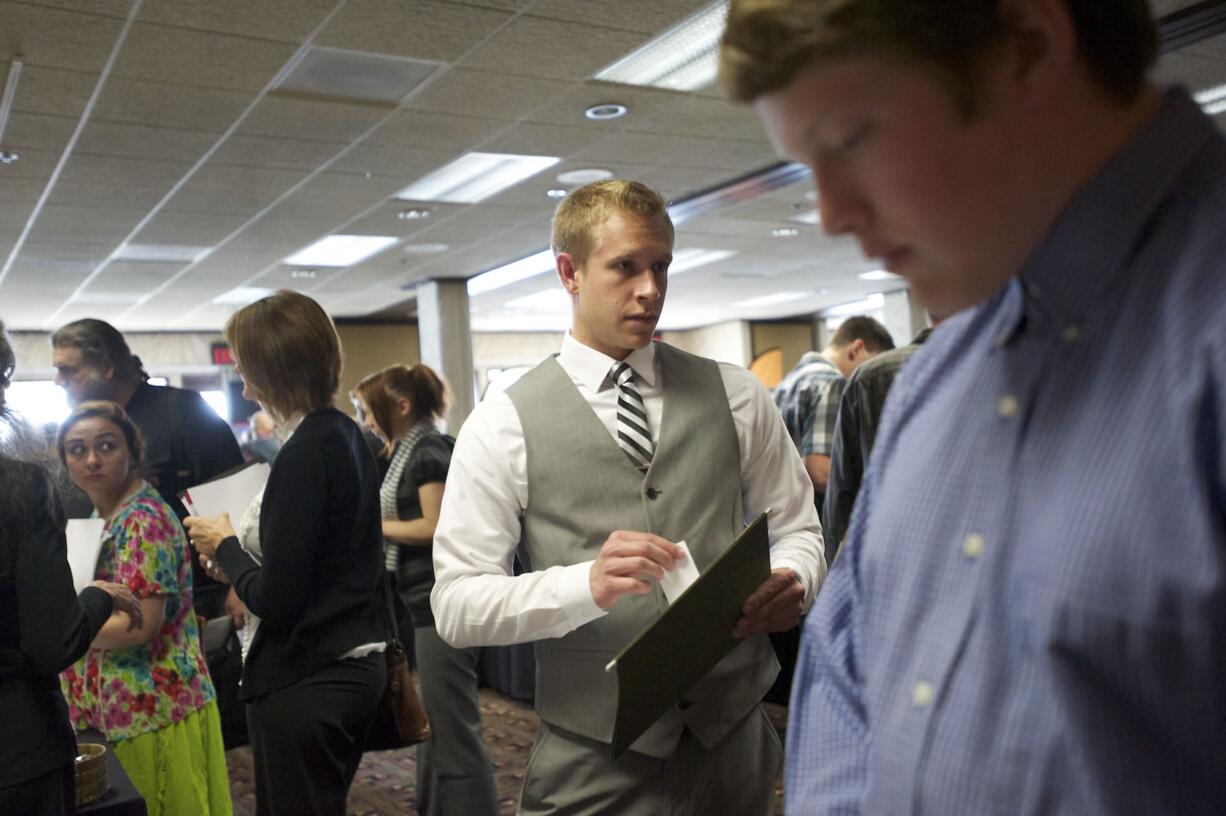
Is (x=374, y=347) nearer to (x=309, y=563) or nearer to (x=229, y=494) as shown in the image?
(x=229, y=494)

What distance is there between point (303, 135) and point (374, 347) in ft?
28.4

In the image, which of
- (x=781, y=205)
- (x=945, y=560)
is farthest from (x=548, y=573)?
(x=781, y=205)

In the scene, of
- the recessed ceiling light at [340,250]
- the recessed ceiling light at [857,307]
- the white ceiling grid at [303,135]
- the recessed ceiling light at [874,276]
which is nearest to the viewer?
the white ceiling grid at [303,135]

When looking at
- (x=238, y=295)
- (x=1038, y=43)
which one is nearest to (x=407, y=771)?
(x=1038, y=43)

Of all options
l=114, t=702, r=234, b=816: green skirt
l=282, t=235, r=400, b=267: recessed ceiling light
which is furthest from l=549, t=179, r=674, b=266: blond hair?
l=282, t=235, r=400, b=267: recessed ceiling light

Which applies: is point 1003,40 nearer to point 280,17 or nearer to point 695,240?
point 280,17

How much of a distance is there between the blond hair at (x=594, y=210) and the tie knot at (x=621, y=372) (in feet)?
0.56

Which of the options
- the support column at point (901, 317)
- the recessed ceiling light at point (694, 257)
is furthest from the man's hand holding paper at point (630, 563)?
the support column at point (901, 317)

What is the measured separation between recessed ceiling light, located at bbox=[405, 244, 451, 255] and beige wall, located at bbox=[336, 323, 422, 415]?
4.68 metres

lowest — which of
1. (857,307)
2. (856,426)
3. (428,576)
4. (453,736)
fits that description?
(453,736)

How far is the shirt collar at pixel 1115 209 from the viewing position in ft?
1.85

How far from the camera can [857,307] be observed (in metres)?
16.4

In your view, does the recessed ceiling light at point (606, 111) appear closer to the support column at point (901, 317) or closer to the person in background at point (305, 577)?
the person in background at point (305, 577)

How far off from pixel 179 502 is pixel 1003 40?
2.82m
